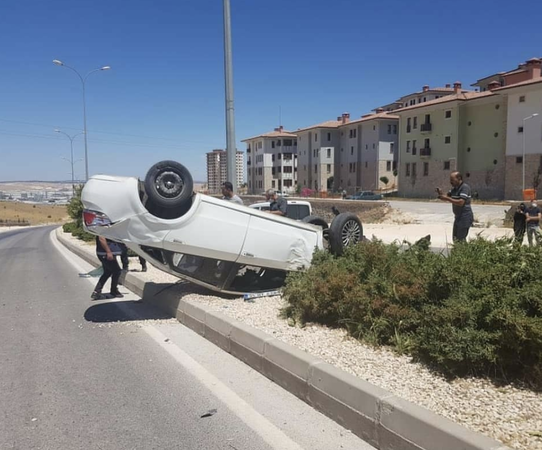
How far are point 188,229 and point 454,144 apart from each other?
55980 millimetres

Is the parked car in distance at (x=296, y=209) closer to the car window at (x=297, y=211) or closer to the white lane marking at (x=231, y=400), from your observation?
the car window at (x=297, y=211)

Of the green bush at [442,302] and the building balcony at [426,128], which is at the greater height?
the building balcony at [426,128]

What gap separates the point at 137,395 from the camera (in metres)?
4.40

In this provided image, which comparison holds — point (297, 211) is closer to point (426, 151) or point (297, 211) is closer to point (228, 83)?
point (228, 83)

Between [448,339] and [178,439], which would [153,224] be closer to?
[178,439]

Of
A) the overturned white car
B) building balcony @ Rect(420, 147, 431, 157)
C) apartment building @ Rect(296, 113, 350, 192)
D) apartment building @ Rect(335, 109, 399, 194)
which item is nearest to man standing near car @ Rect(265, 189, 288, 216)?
the overturned white car

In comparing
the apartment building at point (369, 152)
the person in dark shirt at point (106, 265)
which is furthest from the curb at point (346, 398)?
the apartment building at point (369, 152)

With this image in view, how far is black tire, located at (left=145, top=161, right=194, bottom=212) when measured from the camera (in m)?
6.41

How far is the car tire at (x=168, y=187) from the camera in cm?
641

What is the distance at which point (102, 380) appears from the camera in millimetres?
4797

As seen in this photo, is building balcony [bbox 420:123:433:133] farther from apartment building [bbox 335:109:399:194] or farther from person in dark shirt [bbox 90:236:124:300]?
person in dark shirt [bbox 90:236:124:300]

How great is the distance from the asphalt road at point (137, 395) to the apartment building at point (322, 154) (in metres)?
77.9

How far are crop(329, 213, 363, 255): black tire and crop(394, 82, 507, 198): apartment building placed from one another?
48352 millimetres

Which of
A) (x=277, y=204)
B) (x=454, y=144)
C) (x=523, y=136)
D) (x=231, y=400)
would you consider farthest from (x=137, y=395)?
(x=454, y=144)
